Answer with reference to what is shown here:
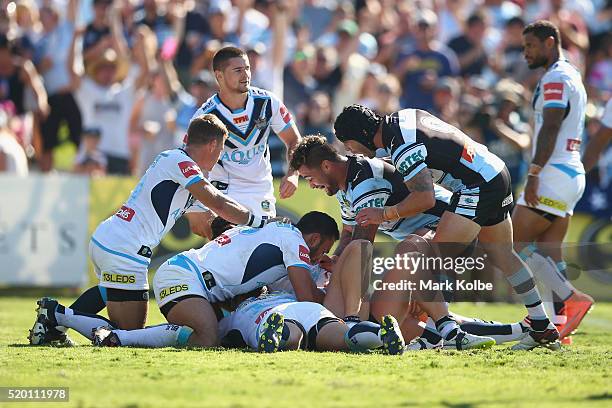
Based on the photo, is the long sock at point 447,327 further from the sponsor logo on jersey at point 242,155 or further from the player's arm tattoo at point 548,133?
the sponsor logo on jersey at point 242,155

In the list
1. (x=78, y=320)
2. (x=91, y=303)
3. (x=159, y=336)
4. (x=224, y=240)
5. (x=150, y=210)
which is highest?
(x=150, y=210)

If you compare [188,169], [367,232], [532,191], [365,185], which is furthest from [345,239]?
[532,191]

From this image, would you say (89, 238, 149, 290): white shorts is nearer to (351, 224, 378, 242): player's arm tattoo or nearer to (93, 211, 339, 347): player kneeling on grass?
(93, 211, 339, 347): player kneeling on grass

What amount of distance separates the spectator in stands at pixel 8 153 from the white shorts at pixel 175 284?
6.95m

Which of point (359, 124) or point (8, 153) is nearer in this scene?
point (359, 124)

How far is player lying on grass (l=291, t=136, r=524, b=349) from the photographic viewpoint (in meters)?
8.39

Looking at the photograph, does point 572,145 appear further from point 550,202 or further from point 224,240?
point 224,240

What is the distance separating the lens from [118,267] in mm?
8773

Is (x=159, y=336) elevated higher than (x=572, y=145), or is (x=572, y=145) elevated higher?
(x=572, y=145)

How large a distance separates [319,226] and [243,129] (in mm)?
1807

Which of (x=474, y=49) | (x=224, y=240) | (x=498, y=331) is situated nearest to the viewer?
(x=224, y=240)

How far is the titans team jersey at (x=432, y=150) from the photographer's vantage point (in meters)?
8.03

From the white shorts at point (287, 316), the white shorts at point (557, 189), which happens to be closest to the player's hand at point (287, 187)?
the white shorts at point (287, 316)

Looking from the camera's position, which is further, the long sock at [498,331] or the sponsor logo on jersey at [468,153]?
the long sock at [498,331]
